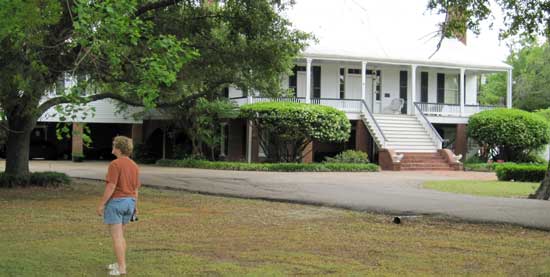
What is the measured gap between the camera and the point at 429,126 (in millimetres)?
32406

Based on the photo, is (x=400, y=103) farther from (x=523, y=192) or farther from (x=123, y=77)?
(x=123, y=77)

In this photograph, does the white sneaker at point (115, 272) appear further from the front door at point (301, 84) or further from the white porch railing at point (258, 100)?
the front door at point (301, 84)

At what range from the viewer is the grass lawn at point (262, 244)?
770 centimetres

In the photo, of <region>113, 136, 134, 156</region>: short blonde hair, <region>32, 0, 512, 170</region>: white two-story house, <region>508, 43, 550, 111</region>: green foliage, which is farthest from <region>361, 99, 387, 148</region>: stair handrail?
<region>508, 43, 550, 111</region>: green foliage

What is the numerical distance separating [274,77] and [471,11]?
5.05 m

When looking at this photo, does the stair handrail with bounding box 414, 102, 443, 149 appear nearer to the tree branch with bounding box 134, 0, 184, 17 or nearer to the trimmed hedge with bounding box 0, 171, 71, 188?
the trimmed hedge with bounding box 0, 171, 71, 188

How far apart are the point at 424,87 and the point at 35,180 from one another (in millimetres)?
23377

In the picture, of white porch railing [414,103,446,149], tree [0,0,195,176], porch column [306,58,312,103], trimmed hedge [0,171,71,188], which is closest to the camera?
tree [0,0,195,176]

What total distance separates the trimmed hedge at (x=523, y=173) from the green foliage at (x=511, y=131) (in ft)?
28.7

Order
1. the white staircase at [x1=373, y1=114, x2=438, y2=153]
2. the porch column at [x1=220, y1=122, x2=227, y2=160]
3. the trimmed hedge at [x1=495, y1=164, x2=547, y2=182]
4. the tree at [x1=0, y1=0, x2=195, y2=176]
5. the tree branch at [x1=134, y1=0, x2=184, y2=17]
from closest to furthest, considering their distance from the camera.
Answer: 1. the tree at [x1=0, y1=0, x2=195, y2=176]
2. the tree branch at [x1=134, y1=0, x2=184, y2=17]
3. the trimmed hedge at [x1=495, y1=164, x2=547, y2=182]
4. the white staircase at [x1=373, y1=114, x2=438, y2=153]
5. the porch column at [x1=220, y1=122, x2=227, y2=160]

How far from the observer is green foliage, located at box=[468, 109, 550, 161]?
103ft

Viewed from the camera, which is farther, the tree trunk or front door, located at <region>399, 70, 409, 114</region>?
front door, located at <region>399, 70, 409, 114</region>

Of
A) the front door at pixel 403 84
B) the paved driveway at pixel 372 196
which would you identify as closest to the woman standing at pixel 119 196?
the paved driveway at pixel 372 196

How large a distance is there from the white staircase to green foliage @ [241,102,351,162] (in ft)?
8.75
